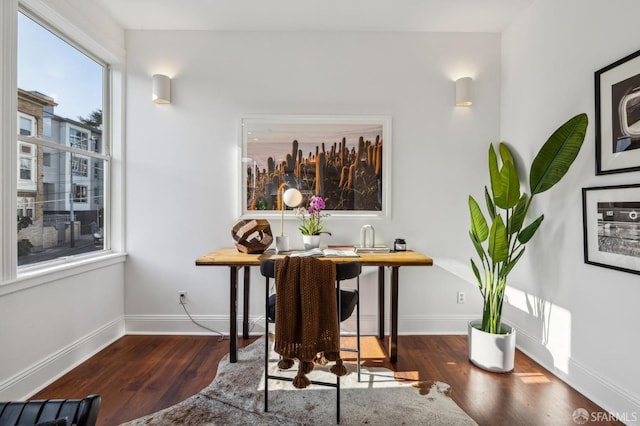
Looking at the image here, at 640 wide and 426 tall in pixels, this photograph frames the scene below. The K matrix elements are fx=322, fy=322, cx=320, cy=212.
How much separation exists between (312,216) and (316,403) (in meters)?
1.42

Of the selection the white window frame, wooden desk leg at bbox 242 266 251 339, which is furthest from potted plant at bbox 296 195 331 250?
the white window frame

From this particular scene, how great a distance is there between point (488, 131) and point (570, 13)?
1002 millimetres

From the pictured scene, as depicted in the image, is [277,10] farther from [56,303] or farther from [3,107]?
[56,303]

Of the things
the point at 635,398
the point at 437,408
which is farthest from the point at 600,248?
the point at 437,408

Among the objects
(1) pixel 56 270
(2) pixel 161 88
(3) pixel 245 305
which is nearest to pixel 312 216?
(3) pixel 245 305

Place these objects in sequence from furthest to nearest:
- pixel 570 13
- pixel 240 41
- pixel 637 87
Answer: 1. pixel 240 41
2. pixel 570 13
3. pixel 637 87

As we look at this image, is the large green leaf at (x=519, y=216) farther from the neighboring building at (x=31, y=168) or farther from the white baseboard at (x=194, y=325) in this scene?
the neighboring building at (x=31, y=168)

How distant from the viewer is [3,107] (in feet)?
6.03

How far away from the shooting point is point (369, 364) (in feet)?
7.84

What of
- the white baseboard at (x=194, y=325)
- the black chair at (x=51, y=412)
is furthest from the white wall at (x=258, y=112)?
the black chair at (x=51, y=412)

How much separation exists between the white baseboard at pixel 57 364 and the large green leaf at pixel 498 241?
312 cm

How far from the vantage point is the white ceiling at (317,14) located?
2562 mm

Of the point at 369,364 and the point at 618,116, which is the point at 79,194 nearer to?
the point at 369,364

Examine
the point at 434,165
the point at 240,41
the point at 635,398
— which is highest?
the point at 240,41
